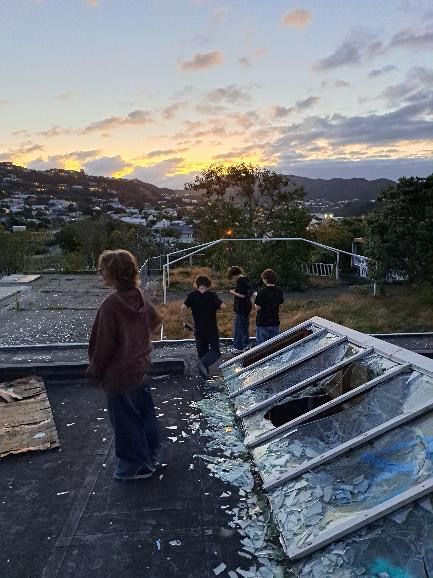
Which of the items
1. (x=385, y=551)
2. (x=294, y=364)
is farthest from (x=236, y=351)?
(x=385, y=551)

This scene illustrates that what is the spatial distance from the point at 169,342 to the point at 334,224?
93.8 ft

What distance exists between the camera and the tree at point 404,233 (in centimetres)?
1684

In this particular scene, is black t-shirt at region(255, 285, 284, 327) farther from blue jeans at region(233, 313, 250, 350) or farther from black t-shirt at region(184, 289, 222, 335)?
black t-shirt at region(184, 289, 222, 335)

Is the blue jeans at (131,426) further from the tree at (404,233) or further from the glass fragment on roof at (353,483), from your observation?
the tree at (404,233)

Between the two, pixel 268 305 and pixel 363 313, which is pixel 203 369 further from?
pixel 363 313

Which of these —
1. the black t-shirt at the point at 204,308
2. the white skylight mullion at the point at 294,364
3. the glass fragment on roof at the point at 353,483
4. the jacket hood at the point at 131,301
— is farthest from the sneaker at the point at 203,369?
the glass fragment on roof at the point at 353,483

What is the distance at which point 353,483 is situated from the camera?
121 inches

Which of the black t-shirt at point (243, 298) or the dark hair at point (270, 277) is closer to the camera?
the dark hair at point (270, 277)

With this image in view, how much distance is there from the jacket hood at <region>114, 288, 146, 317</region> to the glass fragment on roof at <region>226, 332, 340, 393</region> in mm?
2058

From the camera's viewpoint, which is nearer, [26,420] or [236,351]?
[26,420]

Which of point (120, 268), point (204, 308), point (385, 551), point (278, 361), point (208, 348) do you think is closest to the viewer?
point (385, 551)

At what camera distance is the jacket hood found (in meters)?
3.68

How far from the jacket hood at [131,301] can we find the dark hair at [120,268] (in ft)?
0.17

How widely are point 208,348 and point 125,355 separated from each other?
2.88 metres
